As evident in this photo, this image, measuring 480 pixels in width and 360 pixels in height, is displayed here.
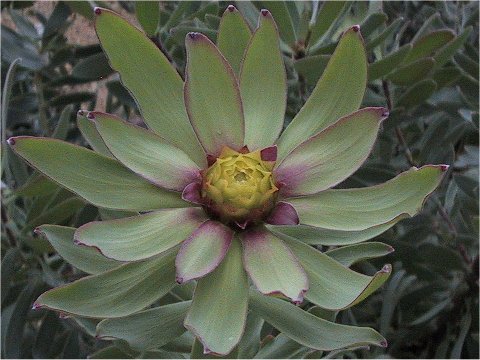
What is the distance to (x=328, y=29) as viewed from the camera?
0.98 meters

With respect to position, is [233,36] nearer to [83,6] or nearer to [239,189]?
[239,189]

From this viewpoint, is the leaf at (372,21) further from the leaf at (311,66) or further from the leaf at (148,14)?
the leaf at (148,14)

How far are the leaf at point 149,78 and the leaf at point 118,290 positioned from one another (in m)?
0.11

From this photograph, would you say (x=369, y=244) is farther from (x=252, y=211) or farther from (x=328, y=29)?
(x=328, y=29)

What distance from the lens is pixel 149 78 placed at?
26.2 inches

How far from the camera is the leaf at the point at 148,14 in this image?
3.12 ft

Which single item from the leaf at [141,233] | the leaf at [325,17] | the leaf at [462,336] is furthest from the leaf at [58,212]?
the leaf at [462,336]

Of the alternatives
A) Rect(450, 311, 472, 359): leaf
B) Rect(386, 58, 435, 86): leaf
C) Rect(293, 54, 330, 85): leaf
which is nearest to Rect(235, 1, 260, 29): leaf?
Rect(293, 54, 330, 85): leaf

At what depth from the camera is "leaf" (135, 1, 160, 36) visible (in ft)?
3.12

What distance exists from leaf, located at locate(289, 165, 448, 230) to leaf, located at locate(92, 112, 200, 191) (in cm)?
10

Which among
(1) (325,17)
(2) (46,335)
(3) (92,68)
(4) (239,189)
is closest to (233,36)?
(4) (239,189)

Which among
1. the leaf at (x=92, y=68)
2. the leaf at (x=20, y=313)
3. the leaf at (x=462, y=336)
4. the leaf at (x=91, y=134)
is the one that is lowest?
the leaf at (x=462, y=336)

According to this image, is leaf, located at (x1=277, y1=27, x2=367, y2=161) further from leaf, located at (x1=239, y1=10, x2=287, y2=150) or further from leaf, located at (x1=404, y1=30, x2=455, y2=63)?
leaf, located at (x1=404, y1=30, x2=455, y2=63)

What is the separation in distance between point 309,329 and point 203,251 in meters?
0.13
